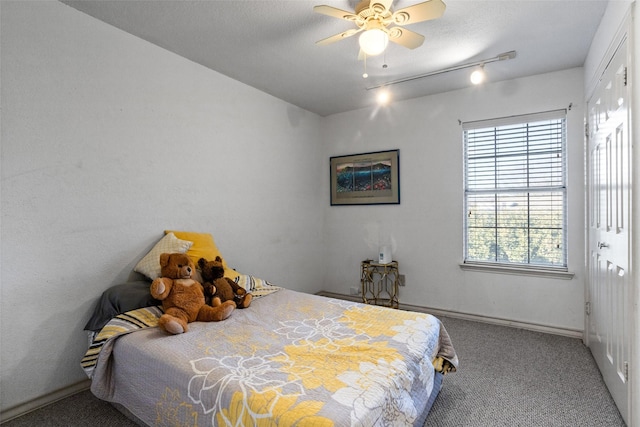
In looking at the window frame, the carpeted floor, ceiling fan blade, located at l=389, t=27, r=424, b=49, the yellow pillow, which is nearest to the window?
the window frame

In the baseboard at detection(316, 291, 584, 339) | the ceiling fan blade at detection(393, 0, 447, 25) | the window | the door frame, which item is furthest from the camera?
the window

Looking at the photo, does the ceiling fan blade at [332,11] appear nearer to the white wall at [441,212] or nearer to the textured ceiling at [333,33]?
the textured ceiling at [333,33]

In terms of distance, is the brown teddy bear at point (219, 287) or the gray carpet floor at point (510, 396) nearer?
the gray carpet floor at point (510, 396)

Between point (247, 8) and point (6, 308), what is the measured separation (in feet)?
7.84

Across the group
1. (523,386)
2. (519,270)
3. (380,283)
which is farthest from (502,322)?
(380,283)

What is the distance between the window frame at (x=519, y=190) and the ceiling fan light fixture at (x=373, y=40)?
A: 201 centimetres

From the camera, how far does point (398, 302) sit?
3.96m

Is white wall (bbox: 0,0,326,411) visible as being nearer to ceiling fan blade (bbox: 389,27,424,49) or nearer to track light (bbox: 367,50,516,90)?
track light (bbox: 367,50,516,90)

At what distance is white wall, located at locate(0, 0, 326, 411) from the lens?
1.92 metres

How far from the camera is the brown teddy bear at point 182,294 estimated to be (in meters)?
2.08

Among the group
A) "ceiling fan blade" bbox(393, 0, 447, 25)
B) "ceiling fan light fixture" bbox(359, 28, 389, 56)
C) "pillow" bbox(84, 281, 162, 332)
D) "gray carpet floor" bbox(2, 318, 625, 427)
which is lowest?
"gray carpet floor" bbox(2, 318, 625, 427)

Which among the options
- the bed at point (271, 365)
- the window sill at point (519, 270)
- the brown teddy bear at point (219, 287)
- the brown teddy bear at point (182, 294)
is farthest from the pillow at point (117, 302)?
the window sill at point (519, 270)

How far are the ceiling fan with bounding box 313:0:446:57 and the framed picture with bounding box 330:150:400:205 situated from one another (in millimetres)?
2025

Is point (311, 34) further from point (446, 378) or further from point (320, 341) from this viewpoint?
point (446, 378)
